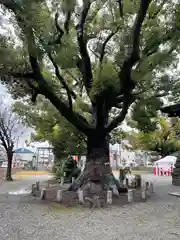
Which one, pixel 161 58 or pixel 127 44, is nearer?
pixel 127 44

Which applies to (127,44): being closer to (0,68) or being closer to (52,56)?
(52,56)

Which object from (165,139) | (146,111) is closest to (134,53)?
(146,111)

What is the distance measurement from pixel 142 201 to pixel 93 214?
2.91m

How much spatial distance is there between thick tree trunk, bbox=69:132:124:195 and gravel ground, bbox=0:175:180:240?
8.35 feet

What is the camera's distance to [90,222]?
6.81 m

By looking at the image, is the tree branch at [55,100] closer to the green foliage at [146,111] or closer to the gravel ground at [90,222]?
the green foliage at [146,111]

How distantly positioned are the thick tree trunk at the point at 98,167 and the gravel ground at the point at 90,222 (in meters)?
2.55

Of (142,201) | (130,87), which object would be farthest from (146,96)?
(142,201)

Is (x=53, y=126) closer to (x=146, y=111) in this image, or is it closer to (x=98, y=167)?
(x=98, y=167)

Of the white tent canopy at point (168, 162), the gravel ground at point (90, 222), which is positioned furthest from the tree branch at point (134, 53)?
the white tent canopy at point (168, 162)

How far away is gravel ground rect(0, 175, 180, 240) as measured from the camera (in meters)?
5.56

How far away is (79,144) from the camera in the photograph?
19328 mm

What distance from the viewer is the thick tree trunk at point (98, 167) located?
463 inches

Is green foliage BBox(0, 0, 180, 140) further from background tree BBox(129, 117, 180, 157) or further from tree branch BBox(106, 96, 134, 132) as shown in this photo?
background tree BBox(129, 117, 180, 157)
